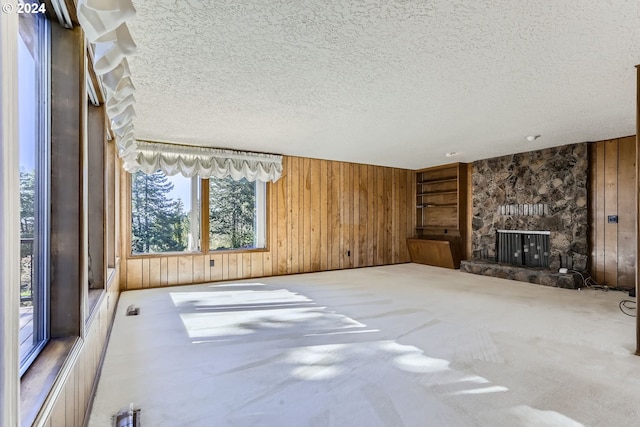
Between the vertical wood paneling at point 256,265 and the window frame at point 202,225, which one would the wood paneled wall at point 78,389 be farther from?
the vertical wood paneling at point 256,265

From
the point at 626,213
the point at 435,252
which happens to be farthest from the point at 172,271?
the point at 626,213

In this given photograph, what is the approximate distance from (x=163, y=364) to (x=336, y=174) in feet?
16.1

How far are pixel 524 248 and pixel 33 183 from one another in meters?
6.70

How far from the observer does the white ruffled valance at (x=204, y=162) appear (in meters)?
4.74

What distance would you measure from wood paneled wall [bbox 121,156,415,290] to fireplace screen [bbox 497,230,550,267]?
2058mm

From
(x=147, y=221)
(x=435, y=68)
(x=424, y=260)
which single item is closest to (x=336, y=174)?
(x=424, y=260)

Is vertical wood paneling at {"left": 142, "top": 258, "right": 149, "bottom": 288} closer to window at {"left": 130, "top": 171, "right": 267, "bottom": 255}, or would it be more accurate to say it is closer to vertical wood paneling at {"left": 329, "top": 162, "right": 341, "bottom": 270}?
window at {"left": 130, "top": 171, "right": 267, "bottom": 255}

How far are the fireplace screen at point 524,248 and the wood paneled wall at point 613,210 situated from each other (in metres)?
0.67

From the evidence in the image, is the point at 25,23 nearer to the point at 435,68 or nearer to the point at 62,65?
the point at 62,65

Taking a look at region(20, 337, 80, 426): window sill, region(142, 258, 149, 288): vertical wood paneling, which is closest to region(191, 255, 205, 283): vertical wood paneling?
region(142, 258, 149, 288): vertical wood paneling

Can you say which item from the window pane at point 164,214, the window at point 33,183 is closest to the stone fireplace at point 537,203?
the window pane at point 164,214

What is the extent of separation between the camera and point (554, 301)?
400 centimetres

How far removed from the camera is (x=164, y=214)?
198 inches

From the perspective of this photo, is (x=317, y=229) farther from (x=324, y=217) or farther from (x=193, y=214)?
(x=193, y=214)
